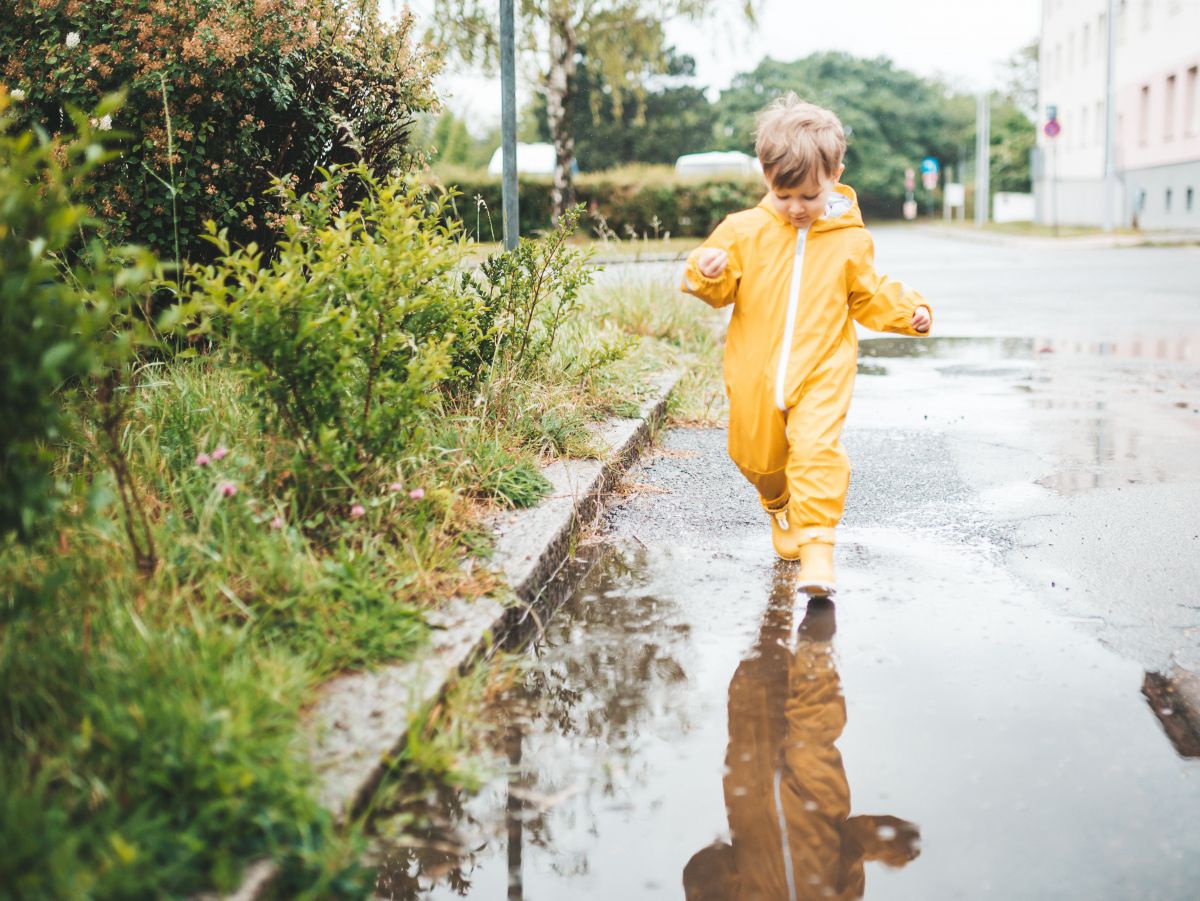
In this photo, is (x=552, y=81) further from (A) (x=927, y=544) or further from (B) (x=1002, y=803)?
(B) (x=1002, y=803)

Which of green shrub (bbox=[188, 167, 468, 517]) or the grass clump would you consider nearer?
the grass clump

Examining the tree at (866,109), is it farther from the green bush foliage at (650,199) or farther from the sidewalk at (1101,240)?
the green bush foliage at (650,199)

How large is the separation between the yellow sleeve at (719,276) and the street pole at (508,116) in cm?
182

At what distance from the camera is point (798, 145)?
342 cm

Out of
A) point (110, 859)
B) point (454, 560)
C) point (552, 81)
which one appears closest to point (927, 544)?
point (454, 560)

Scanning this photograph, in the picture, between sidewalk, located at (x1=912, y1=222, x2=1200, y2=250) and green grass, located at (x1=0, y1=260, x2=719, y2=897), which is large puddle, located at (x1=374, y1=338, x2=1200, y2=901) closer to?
green grass, located at (x1=0, y1=260, x2=719, y2=897)

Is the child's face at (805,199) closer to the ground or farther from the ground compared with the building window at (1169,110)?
closer to the ground

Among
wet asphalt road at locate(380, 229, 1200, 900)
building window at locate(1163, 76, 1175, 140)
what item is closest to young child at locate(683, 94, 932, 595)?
wet asphalt road at locate(380, 229, 1200, 900)

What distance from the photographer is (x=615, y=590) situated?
365 centimetres

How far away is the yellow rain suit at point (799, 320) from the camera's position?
138 inches

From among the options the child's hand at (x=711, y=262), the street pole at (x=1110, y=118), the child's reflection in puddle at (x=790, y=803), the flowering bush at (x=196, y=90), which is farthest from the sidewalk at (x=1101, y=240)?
the child's reflection in puddle at (x=790, y=803)

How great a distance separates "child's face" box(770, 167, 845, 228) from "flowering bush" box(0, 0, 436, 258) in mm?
1820

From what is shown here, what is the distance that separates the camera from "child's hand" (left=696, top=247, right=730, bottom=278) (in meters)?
3.52

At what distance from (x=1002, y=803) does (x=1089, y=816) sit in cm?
16
